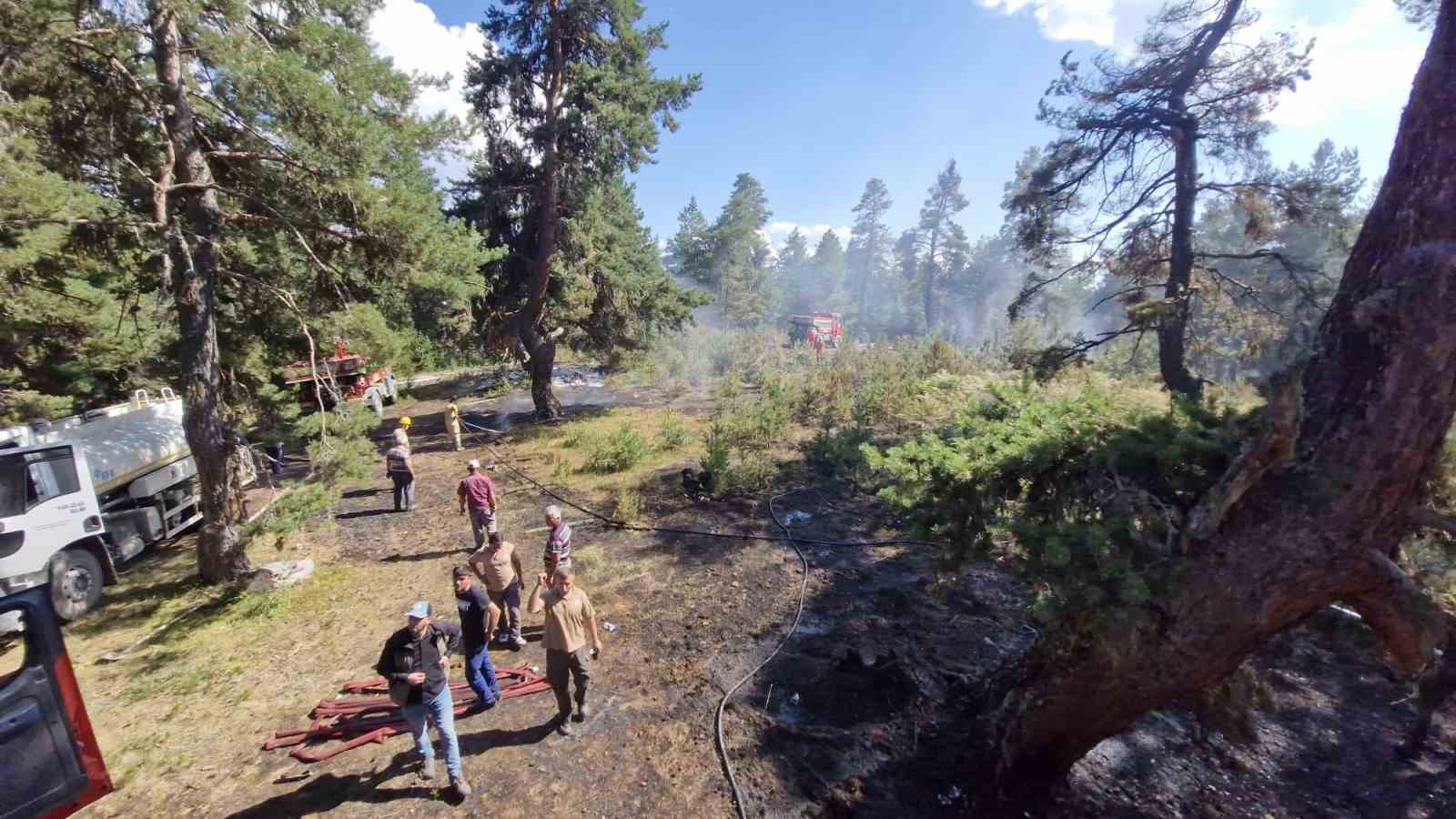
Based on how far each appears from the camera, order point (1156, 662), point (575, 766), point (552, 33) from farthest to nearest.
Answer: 1. point (552, 33)
2. point (575, 766)
3. point (1156, 662)

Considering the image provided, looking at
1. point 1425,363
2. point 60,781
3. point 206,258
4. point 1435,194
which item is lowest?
Answer: point 60,781

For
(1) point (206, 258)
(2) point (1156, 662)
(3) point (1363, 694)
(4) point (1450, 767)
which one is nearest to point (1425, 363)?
(2) point (1156, 662)

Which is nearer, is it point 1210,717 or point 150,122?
point 1210,717

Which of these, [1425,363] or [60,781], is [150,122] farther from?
[1425,363]

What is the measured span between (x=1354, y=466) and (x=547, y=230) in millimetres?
16394

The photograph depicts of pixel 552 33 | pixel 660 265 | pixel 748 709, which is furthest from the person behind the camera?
pixel 660 265

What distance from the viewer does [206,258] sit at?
6691mm

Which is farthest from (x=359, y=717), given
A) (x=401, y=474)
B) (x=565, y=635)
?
(x=401, y=474)

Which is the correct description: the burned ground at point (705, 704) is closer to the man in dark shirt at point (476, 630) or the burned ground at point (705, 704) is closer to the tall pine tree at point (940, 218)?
the man in dark shirt at point (476, 630)

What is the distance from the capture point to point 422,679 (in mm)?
4023

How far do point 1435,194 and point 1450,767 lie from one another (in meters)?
5.05

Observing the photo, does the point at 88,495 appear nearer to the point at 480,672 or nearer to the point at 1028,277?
the point at 480,672

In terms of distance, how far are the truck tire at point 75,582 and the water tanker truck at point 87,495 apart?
0.04ft

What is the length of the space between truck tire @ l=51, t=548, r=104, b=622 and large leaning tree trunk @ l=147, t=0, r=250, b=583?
50.3 inches
